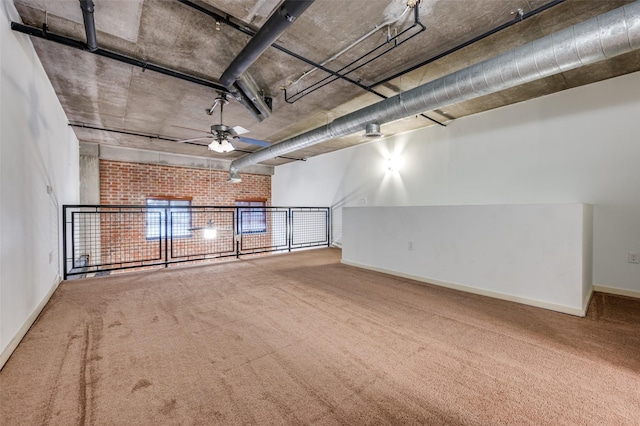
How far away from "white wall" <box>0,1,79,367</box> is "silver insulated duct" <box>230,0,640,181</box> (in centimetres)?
356

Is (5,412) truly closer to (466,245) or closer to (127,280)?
(127,280)

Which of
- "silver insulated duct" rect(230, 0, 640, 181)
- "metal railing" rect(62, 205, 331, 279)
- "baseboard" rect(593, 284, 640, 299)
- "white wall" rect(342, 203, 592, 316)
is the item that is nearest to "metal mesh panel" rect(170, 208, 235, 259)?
"metal railing" rect(62, 205, 331, 279)

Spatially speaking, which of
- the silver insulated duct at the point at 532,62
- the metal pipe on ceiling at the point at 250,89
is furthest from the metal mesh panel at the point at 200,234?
the silver insulated duct at the point at 532,62

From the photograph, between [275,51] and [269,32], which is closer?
[269,32]

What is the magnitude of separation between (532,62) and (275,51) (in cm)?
242

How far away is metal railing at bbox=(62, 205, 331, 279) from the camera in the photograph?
5.59 m

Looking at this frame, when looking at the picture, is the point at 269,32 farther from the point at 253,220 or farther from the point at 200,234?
the point at 253,220

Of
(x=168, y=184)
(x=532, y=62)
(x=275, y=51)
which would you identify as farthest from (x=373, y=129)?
(x=168, y=184)

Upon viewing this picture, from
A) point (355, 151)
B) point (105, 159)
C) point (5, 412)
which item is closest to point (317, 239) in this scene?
point (355, 151)

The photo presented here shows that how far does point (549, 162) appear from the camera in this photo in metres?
3.70

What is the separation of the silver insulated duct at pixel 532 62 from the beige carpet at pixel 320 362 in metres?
2.27

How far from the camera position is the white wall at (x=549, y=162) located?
315 centimetres

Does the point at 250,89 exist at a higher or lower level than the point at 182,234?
higher

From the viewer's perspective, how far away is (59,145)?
3627 millimetres
